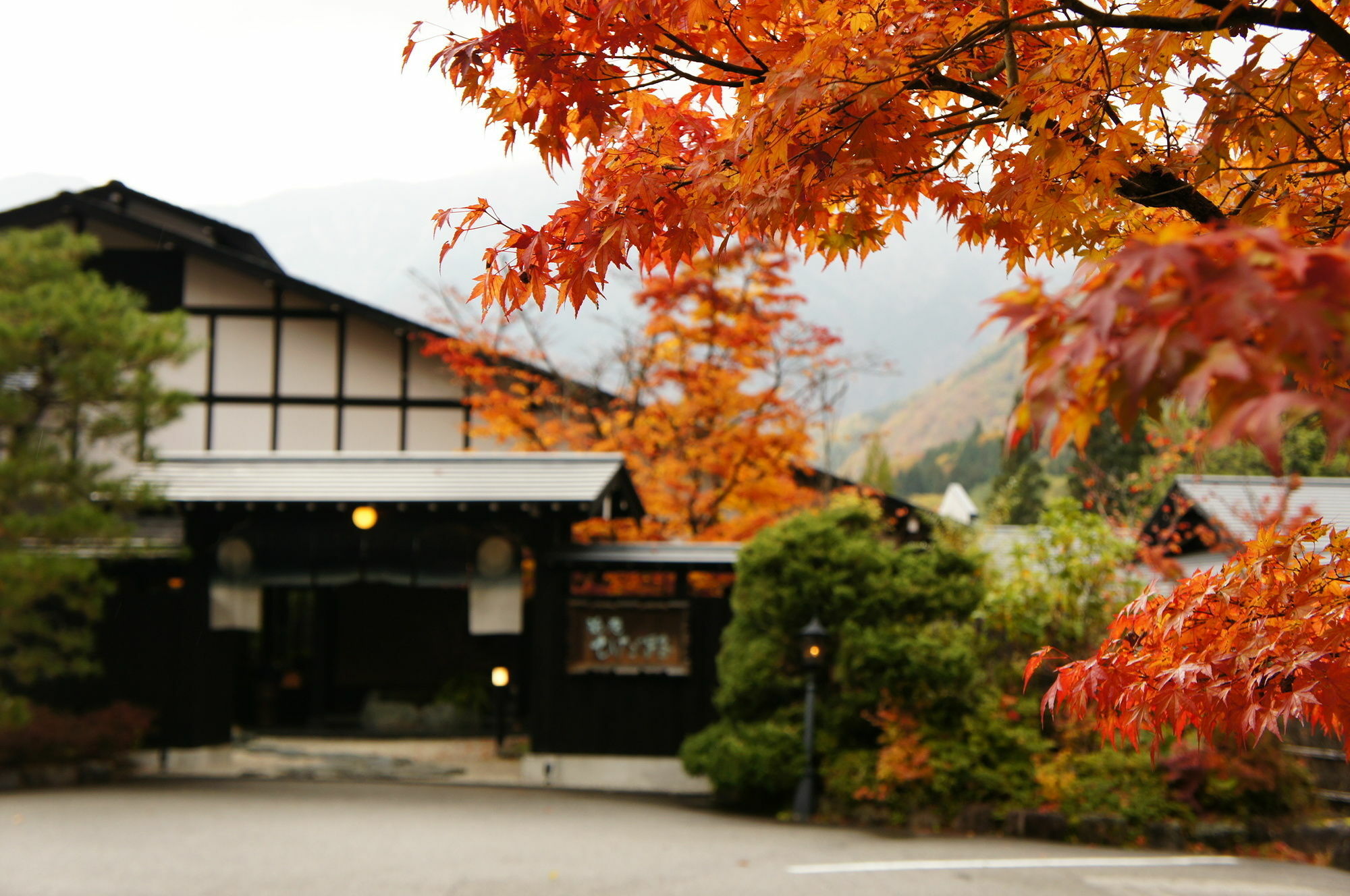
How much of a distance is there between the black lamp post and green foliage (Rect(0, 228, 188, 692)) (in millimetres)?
7097

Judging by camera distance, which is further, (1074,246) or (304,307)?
(304,307)

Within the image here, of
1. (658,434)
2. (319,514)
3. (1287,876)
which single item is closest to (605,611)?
(319,514)

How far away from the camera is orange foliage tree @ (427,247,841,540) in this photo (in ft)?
49.7

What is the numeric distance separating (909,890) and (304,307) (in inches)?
480

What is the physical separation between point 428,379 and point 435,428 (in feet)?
2.53

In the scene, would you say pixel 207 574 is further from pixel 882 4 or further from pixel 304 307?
pixel 882 4

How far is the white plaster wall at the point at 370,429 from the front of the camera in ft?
50.1

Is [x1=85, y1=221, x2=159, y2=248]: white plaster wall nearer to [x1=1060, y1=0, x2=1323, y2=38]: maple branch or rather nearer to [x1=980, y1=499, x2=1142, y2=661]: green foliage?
[x1=980, y1=499, x2=1142, y2=661]: green foliage

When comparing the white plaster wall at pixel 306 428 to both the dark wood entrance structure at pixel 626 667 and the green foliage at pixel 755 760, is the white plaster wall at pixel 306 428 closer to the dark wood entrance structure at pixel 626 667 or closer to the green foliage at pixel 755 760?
the dark wood entrance structure at pixel 626 667

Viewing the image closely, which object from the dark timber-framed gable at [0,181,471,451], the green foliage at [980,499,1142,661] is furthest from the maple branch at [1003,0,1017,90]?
the dark timber-framed gable at [0,181,471,451]

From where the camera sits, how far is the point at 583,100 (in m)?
3.47

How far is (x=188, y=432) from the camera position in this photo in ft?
49.4

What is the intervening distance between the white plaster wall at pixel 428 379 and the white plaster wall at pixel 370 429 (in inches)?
18.5

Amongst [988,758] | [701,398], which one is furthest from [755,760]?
[701,398]
